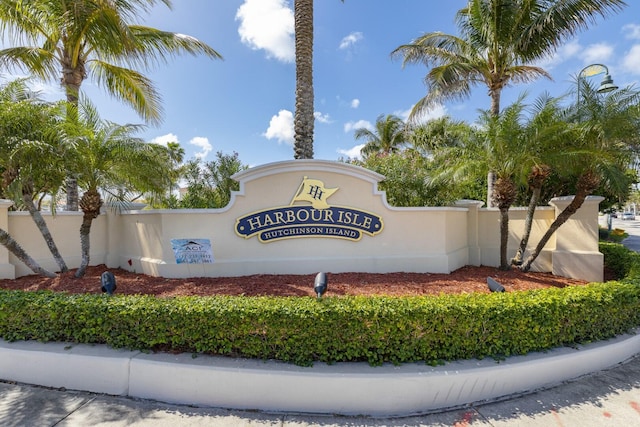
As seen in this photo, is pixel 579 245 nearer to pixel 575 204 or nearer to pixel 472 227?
pixel 575 204

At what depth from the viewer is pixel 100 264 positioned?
30.1ft

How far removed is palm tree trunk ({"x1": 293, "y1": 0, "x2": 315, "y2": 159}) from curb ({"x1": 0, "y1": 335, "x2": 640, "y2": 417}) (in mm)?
6450

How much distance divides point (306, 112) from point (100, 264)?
7.80 meters

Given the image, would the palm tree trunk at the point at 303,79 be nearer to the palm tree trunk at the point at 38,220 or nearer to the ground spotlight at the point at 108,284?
the ground spotlight at the point at 108,284

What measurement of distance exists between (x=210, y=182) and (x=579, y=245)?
38.3 feet

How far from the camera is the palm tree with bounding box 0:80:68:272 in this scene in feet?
20.0

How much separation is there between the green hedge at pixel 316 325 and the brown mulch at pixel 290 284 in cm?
175

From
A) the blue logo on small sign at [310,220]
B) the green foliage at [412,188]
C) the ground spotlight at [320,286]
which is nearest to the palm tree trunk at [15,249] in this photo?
the blue logo on small sign at [310,220]

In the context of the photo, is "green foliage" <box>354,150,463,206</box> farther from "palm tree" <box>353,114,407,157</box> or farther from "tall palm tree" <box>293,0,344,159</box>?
"palm tree" <box>353,114,407,157</box>

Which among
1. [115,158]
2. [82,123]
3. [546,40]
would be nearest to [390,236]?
[115,158]

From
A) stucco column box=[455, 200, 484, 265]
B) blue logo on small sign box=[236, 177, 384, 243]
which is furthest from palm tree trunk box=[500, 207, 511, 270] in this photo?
blue logo on small sign box=[236, 177, 384, 243]

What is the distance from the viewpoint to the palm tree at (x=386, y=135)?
87.9 feet

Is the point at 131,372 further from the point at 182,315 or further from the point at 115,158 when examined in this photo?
the point at 115,158

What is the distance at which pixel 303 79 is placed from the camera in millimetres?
8898
